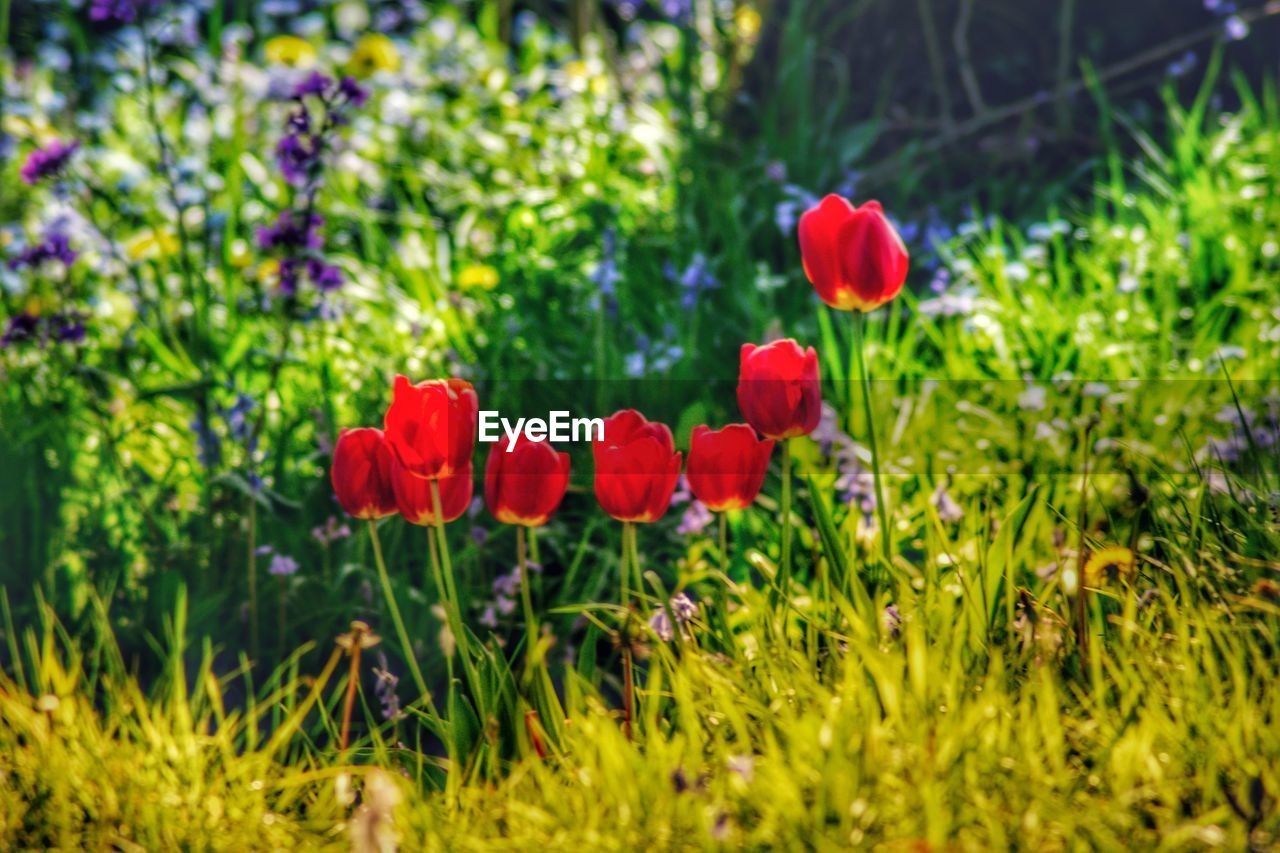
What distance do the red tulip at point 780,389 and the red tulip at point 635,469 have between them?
0.12 meters

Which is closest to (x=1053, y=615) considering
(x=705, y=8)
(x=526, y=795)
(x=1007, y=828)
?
(x=1007, y=828)

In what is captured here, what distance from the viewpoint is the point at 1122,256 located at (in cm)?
323

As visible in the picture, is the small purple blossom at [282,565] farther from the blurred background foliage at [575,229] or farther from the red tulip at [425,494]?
the red tulip at [425,494]

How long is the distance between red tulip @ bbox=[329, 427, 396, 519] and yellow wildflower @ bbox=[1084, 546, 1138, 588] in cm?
91

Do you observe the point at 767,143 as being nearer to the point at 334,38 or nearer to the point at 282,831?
the point at 282,831

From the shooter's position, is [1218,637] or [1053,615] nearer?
[1218,637]

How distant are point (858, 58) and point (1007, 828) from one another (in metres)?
3.61

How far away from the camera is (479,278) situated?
321 centimetres

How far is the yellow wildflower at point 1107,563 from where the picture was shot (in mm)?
1603

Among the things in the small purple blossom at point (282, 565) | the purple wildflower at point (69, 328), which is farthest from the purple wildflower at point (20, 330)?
the small purple blossom at point (282, 565)

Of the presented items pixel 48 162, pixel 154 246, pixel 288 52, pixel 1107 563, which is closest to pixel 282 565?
pixel 48 162

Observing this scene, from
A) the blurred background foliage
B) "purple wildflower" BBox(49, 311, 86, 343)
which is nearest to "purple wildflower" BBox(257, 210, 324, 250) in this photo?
the blurred background foliage

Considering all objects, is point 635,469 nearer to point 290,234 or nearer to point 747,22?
point 290,234

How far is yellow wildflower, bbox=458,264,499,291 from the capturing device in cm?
320
